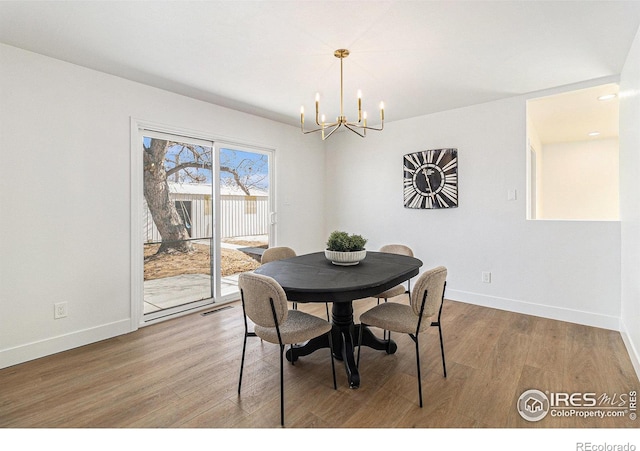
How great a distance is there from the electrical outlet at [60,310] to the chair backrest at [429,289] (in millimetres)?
2802

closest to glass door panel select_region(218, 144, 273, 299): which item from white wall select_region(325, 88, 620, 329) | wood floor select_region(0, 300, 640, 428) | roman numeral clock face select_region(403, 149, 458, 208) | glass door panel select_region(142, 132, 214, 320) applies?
glass door panel select_region(142, 132, 214, 320)

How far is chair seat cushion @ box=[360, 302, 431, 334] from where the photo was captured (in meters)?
2.01

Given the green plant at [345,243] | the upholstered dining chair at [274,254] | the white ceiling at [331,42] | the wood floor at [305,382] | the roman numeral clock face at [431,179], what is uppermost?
the white ceiling at [331,42]

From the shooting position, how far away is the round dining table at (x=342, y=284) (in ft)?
6.04

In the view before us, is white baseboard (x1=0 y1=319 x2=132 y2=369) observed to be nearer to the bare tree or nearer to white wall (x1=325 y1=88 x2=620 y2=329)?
the bare tree

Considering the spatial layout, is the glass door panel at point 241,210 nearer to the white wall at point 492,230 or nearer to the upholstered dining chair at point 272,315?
the white wall at point 492,230

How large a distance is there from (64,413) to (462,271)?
3901mm

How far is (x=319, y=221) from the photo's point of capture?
518 cm

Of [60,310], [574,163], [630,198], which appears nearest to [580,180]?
[574,163]

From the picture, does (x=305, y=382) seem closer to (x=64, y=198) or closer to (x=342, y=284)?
(x=342, y=284)

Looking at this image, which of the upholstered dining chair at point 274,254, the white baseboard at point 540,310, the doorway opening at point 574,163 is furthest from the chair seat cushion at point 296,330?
the doorway opening at point 574,163

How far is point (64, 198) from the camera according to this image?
263 centimetres
